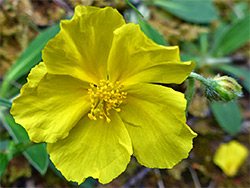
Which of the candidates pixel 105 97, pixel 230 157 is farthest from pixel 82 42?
pixel 230 157

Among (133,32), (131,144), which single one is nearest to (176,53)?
(133,32)

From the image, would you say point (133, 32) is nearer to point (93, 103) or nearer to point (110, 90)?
point (110, 90)

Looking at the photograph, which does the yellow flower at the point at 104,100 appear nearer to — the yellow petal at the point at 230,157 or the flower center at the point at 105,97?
the flower center at the point at 105,97

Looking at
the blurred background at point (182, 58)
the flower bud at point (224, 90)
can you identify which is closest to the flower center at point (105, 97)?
the flower bud at point (224, 90)

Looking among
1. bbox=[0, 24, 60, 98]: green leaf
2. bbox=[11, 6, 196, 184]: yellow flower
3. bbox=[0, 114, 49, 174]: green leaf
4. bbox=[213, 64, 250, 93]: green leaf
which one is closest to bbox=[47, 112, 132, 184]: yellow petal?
bbox=[11, 6, 196, 184]: yellow flower

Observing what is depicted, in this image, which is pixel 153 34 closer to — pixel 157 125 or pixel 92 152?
pixel 157 125

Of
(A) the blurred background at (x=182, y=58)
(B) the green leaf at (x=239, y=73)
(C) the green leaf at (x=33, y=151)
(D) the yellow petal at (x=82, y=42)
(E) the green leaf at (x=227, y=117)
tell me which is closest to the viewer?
(D) the yellow petal at (x=82, y=42)
